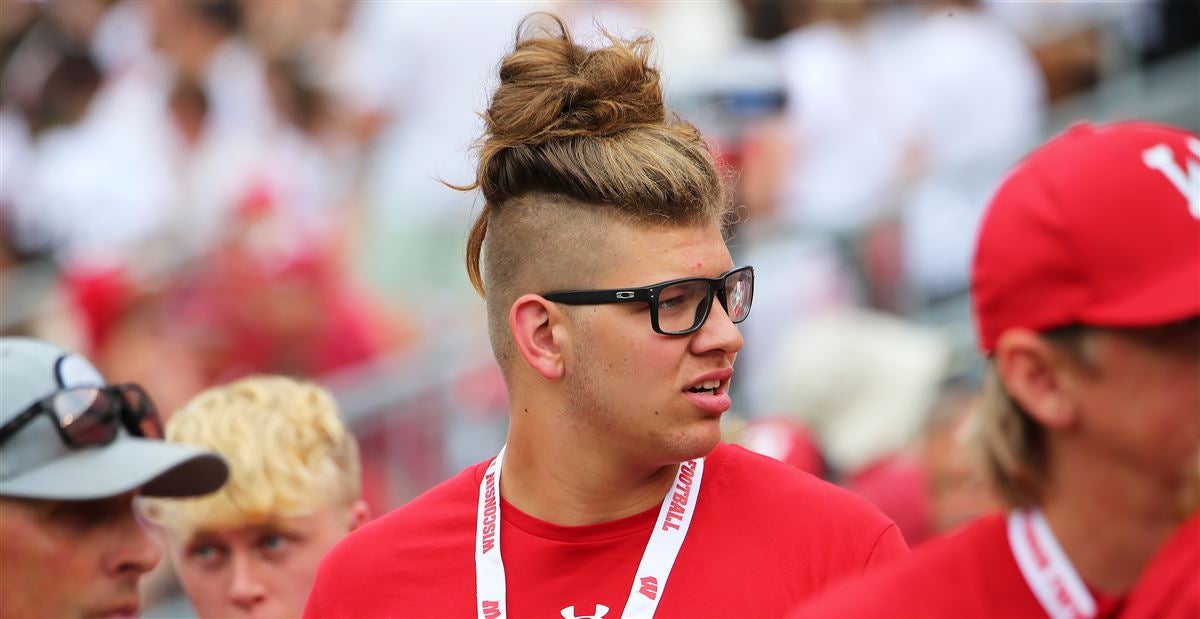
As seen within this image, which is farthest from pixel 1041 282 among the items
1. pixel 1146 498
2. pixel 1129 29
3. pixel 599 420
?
pixel 1129 29

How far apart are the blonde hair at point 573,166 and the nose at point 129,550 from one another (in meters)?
0.86

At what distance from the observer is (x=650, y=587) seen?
2543mm

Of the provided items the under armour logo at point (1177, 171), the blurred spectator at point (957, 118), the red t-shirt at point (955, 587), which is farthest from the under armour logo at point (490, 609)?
the blurred spectator at point (957, 118)

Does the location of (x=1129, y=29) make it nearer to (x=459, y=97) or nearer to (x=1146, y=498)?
(x=459, y=97)

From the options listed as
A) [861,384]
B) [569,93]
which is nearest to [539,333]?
[569,93]

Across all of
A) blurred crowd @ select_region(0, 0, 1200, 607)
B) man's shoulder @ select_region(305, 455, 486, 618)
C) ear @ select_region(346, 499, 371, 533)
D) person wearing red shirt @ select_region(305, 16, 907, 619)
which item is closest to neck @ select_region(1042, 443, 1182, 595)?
person wearing red shirt @ select_region(305, 16, 907, 619)

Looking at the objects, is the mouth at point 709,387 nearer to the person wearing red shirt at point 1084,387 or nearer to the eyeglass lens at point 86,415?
the person wearing red shirt at point 1084,387

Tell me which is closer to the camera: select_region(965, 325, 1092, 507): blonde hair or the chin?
select_region(965, 325, 1092, 507): blonde hair

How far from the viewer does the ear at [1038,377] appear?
1.88 metres

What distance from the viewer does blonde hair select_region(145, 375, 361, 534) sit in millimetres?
3426

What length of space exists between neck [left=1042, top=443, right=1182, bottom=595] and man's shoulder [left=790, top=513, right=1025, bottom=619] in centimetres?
9

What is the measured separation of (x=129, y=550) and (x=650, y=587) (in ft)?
3.88

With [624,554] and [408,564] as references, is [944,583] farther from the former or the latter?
[408,564]

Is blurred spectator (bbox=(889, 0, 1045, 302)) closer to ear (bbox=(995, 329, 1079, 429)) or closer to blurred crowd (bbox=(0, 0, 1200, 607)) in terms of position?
blurred crowd (bbox=(0, 0, 1200, 607))
